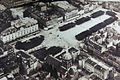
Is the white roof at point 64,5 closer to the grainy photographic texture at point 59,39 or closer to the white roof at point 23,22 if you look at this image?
the grainy photographic texture at point 59,39

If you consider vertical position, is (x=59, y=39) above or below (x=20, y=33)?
below

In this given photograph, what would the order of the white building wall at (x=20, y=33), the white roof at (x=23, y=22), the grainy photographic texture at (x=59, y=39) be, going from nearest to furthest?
the grainy photographic texture at (x=59, y=39) < the white building wall at (x=20, y=33) < the white roof at (x=23, y=22)

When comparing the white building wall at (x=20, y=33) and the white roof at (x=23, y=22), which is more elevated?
the white roof at (x=23, y=22)

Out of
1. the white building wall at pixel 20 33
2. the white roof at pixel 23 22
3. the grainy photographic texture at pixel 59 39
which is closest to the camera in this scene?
the grainy photographic texture at pixel 59 39

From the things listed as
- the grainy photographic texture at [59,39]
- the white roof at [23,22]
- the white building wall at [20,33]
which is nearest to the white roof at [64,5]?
the grainy photographic texture at [59,39]

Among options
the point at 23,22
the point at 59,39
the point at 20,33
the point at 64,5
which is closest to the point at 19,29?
the point at 20,33

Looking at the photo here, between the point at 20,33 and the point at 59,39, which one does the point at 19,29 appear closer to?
the point at 20,33

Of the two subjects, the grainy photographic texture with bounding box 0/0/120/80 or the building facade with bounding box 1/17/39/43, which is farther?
the building facade with bounding box 1/17/39/43

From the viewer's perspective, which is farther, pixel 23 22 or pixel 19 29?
pixel 23 22

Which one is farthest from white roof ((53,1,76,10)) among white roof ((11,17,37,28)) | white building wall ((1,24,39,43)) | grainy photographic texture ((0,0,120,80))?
white building wall ((1,24,39,43))

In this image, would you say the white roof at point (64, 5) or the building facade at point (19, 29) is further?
the white roof at point (64, 5)

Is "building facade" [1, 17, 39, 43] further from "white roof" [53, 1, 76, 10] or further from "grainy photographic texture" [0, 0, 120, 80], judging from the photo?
"white roof" [53, 1, 76, 10]
